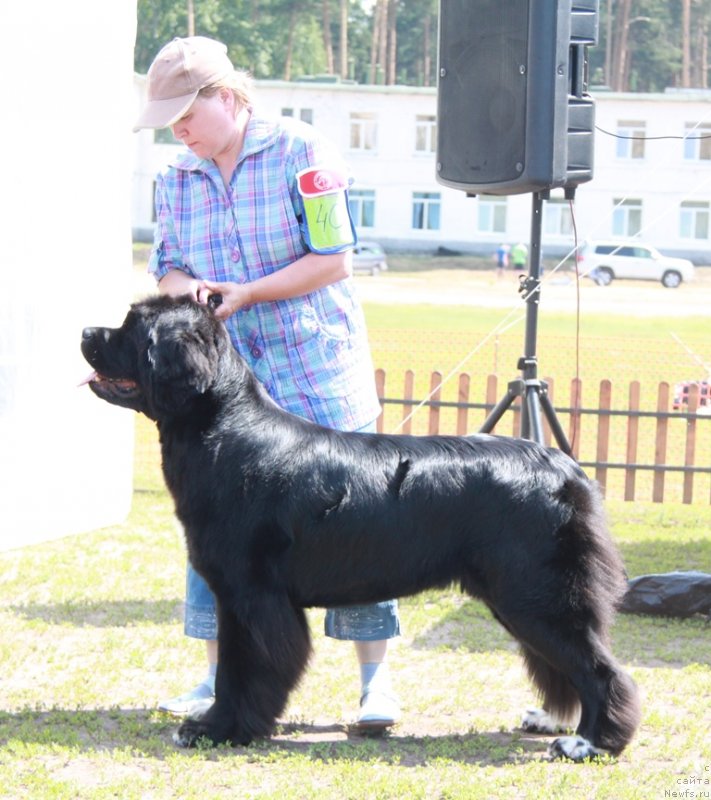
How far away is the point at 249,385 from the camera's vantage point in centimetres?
346

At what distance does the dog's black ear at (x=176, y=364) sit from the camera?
328cm

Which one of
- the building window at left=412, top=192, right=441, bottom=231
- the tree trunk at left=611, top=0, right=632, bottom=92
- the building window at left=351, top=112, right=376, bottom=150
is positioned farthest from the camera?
the tree trunk at left=611, top=0, right=632, bottom=92

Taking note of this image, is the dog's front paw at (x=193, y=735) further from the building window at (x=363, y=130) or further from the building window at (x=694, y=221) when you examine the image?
the building window at (x=363, y=130)

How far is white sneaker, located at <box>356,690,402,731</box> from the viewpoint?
365 cm

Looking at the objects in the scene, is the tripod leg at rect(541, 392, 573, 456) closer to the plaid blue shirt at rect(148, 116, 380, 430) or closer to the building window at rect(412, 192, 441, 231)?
the plaid blue shirt at rect(148, 116, 380, 430)

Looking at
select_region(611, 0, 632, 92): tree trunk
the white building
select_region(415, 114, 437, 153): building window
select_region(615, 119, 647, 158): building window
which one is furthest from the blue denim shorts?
select_region(611, 0, 632, 92): tree trunk

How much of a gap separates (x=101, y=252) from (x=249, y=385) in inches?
127

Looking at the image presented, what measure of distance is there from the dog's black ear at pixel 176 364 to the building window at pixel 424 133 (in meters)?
45.1


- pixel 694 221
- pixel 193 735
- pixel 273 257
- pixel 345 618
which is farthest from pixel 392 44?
pixel 193 735

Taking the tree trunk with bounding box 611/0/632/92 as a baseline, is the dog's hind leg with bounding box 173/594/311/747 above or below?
below

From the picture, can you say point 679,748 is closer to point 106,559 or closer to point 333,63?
point 106,559

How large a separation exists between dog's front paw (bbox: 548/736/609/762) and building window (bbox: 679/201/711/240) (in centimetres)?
4477

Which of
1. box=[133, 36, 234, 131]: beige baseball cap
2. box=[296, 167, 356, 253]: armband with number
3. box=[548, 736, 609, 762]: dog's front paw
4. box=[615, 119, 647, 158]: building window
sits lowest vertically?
box=[548, 736, 609, 762]: dog's front paw

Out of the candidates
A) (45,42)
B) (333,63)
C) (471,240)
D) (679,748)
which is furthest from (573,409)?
(333,63)
